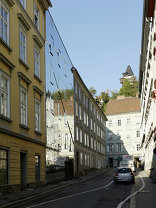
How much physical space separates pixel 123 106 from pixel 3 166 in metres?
74.9

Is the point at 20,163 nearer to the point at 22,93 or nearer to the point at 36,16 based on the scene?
the point at 22,93

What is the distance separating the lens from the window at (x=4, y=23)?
757 inches

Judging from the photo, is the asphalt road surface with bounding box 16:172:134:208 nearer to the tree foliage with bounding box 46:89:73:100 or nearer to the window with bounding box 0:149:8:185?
the window with bounding box 0:149:8:185

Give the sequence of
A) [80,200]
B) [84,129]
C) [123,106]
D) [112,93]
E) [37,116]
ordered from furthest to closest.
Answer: [112,93], [123,106], [84,129], [37,116], [80,200]

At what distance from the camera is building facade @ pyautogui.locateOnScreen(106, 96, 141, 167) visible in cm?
8850

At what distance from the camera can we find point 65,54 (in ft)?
127

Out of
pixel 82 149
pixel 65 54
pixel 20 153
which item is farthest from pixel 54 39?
pixel 82 149

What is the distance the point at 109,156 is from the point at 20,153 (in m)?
70.2

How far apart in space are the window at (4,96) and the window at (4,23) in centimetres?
224

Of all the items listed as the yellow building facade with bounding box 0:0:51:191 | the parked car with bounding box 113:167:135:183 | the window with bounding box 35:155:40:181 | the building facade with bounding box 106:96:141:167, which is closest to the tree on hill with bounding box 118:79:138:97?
the building facade with bounding box 106:96:141:167

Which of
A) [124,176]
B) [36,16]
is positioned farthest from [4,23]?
[124,176]

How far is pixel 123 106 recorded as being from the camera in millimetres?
92000

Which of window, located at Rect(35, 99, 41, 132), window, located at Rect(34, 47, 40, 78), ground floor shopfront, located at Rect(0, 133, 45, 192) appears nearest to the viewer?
ground floor shopfront, located at Rect(0, 133, 45, 192)

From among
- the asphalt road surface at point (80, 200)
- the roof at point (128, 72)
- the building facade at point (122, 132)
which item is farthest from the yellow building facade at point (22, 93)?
the roof at point (128, 72)
